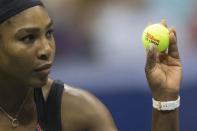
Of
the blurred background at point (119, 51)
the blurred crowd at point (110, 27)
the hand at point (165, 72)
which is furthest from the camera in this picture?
the blurred crowd at point (110, 27)

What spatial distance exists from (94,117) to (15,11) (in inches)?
16.1

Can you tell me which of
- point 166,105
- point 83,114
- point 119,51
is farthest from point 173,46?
point 119,51

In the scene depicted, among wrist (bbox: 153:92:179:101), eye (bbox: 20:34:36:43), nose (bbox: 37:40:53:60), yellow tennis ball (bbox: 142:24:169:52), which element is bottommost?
wrist (bbox: 153:92:179:101)

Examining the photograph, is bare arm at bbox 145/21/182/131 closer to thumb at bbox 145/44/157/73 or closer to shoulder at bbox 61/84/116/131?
thumb at bbox 145/44/157/73

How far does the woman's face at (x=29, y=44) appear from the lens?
57.7 inches

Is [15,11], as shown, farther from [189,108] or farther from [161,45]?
[189,108]

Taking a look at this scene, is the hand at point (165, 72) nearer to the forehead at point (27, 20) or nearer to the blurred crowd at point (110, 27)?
the forehead at point (27, 20)

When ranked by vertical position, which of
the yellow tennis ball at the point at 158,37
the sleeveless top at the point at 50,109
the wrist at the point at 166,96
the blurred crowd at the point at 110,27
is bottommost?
the blurred crowd at the point at 110,27

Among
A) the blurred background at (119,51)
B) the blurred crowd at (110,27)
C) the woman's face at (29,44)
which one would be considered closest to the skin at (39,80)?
the woman's face at (29,44)

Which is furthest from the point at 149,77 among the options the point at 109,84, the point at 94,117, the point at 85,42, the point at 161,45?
the point at 85,42

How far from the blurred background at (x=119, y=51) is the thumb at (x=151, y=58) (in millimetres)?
573

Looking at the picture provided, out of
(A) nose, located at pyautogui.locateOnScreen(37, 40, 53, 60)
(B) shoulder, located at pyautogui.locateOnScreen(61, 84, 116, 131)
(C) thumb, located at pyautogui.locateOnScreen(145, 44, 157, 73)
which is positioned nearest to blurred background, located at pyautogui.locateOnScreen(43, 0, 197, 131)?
(B) shoulder, located at pyautogui.locateOnScreen(61, 84, 116, 131)

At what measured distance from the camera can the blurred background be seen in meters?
2.15

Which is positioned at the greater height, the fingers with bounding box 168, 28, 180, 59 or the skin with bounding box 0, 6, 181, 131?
the fingers with bounding box 168, 28, 180, 59
